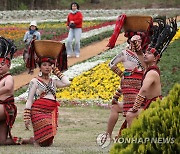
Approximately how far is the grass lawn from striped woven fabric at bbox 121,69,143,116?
661mm

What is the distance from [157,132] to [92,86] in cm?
1157

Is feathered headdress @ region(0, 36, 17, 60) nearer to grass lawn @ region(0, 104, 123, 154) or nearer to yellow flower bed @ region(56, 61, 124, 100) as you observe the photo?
grass lawn @ region(0, 104, 123, 154)

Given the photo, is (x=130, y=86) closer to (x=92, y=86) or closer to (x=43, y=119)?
(x=43, y=119)

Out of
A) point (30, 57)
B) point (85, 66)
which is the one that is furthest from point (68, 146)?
point (85, 66)

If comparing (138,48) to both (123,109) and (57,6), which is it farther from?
(57,6)

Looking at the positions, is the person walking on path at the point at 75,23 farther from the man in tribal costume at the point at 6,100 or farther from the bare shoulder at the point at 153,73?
the bare shoulder at the point at 153,73

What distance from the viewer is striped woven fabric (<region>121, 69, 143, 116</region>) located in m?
8.70

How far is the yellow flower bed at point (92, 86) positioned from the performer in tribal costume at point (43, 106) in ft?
21.8

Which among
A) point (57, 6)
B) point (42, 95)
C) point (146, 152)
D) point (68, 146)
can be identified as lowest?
point (57, 6)

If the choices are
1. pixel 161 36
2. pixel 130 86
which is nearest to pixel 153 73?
pixel 161 36

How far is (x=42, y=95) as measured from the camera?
28.0 feet

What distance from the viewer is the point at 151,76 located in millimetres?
7887

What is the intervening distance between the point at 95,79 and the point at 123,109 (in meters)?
8.68

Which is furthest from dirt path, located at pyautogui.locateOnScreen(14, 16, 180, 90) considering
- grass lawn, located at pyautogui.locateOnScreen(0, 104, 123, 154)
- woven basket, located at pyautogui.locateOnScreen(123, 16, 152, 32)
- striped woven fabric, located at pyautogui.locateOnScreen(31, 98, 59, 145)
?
striped woven fabric, located at pyautogui.locateOnScreen(31, 98, 59, 145)
